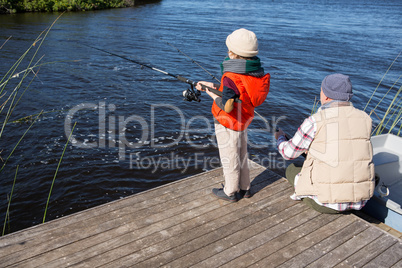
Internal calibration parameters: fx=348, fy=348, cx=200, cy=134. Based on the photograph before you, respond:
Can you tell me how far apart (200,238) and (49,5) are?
2265cm

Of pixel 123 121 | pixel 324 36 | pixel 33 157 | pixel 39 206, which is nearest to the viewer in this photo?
pixel 39 206

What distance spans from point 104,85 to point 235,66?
7690mm

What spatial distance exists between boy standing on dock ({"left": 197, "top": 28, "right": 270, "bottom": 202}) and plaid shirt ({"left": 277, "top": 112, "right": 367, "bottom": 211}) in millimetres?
472

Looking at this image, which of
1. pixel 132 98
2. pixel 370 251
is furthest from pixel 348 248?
pixel 132 98

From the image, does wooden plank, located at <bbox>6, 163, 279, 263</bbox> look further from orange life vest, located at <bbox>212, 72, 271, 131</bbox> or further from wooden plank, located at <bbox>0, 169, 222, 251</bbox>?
orange life vest, located at <bbox>212, 72, 271, 131</bbox>

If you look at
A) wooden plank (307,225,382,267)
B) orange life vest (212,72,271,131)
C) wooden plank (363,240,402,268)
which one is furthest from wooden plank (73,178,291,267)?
wooden plank (363,240,402,268)

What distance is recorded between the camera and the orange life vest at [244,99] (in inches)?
133

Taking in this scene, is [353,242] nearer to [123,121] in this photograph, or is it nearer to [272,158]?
[272,158]

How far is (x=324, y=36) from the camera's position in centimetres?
1867

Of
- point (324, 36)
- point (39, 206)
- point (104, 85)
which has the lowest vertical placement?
point (39, 206)

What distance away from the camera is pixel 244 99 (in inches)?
135

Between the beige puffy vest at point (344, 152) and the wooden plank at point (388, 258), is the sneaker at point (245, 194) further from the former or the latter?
the wooden plank at point (388, 258)

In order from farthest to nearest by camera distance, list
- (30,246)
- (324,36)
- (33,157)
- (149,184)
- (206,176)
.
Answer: (324,36) → (33,157) → (149,184) → (206,176) → (30,246)

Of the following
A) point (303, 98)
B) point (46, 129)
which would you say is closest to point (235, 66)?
point (46, 129)
